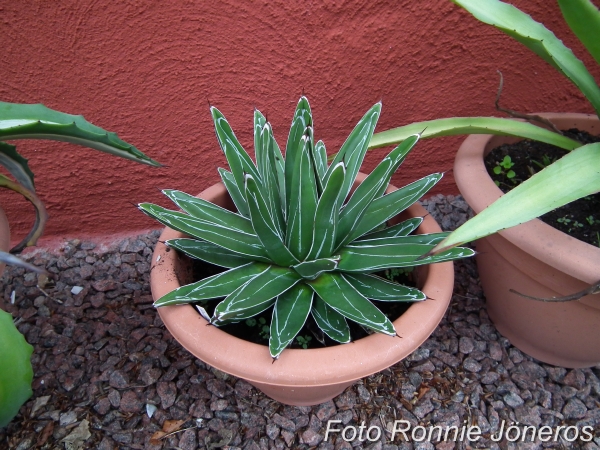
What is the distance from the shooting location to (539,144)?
1255mm

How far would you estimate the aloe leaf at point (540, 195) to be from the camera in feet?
2.47

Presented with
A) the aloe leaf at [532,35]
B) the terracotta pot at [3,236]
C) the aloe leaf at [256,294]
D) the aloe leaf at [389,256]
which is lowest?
the terracotta pot at [3,236]

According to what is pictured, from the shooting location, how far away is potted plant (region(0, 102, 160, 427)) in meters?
0.73

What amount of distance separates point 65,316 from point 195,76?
2.58 ft

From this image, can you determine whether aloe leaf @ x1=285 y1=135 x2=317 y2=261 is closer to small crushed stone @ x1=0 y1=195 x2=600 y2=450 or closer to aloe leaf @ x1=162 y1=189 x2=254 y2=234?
aloe leaf @ x1=162 y1=189 x2=254 y2=234

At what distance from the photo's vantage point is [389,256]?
0.87m

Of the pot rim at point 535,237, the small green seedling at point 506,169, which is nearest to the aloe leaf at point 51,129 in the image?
the pot rim at point 535,237

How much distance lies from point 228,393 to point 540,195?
0.85 meters

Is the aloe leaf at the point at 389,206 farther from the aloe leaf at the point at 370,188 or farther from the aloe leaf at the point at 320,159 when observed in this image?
the aloe leaf at the point at 320,159

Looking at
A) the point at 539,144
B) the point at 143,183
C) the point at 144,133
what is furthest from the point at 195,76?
the point at 539,144

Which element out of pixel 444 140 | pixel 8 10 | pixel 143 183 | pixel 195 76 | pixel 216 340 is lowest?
pixel 143 183

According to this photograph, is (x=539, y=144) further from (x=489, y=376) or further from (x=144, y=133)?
(x=144, y=133)

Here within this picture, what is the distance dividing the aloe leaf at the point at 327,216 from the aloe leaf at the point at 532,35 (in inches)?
18.6

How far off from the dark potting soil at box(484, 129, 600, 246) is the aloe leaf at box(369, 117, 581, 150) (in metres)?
0.14
